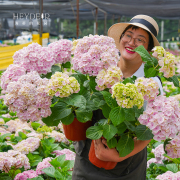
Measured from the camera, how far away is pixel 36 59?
127cm

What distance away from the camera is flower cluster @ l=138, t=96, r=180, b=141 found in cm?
107

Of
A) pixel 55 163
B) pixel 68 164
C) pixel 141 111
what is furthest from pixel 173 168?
pixel 141 111

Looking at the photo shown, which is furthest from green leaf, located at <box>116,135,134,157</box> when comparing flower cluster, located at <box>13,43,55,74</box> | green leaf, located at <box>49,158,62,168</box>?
green leaf, located at <box>49,158,62,168</box>

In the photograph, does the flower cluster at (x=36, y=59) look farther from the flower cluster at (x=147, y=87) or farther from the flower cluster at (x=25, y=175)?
the flower cluster at (x=25, y=175)

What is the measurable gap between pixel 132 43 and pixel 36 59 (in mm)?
624

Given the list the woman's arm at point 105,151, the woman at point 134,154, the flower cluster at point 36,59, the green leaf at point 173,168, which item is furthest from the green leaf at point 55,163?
the flower cluster at point 36,59

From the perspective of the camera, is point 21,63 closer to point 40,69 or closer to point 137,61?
point 40,69

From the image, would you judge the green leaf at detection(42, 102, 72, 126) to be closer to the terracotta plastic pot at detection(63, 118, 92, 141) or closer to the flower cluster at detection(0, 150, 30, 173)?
the terracotta plastic pot at detection(63, 118, 92, 141)

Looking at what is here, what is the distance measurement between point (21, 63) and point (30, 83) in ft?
0.61

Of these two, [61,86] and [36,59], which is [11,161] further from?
[61,86]

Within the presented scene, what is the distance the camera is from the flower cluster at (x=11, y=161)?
83.7 inches

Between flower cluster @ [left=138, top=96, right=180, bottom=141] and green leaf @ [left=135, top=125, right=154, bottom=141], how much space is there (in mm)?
44

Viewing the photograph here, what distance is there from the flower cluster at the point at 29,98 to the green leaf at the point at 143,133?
418 millimetres

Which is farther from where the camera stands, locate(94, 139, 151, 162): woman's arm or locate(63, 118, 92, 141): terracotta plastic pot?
locate(63, 118, 92, 141): terracotta plastic pot
